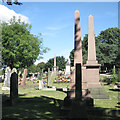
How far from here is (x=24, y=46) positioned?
87.5ft

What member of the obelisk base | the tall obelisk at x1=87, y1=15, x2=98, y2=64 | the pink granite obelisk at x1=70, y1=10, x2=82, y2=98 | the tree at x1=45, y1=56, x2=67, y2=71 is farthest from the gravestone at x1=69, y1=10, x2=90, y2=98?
the tree at x1=45, y1=56, x2=67, y2=71

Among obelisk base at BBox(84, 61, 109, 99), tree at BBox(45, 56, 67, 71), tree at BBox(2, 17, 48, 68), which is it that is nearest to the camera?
obelisk base at BBox(84, 61, 109, 99)

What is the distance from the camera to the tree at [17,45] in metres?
26.0

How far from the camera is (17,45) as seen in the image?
89.9 feet

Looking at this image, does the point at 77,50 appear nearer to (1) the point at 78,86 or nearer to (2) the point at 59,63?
(1) the point at 78,86

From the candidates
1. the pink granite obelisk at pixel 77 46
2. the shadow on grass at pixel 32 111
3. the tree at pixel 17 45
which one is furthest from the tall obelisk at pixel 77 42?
the tree at pixel 17 45

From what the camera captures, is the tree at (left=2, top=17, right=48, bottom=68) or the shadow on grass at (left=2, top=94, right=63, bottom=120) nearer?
the shadow on grass at (left=2, top=94, right=63, bottom=120)

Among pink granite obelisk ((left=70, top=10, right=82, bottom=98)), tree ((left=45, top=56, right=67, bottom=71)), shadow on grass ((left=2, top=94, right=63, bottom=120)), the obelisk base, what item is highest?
tree ((left=45, top=56, right=67, bottom=71))

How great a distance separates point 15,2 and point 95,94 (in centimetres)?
716

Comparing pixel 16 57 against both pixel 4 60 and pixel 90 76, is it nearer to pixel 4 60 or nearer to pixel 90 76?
pixel 4 60

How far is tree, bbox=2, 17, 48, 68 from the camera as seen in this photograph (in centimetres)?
2603

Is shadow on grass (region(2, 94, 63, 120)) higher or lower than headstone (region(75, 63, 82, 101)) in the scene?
lower

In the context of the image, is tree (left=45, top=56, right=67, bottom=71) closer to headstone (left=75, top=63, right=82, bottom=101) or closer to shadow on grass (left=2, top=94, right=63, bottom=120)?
shadow on grass (left=2, top=94, right=63, bottom=120)

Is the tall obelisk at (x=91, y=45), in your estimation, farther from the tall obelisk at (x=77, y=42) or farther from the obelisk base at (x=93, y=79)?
the tall obelisk at (x=77, y=42)
